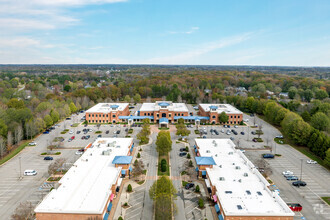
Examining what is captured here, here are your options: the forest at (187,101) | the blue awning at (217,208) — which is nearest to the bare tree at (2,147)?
the forest at (187,101)

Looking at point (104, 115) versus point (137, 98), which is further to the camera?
point (137, 98)

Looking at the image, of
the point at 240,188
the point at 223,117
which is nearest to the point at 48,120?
the point at 223,117

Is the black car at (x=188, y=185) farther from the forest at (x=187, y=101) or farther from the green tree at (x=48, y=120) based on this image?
the green tree at (x=48, y=120)

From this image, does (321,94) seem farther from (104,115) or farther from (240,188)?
(104,115)

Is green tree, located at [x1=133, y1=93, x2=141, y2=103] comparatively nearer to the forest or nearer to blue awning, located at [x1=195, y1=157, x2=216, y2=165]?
the forest

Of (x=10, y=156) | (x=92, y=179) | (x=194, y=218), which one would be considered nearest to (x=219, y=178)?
(x=194, y=218)
